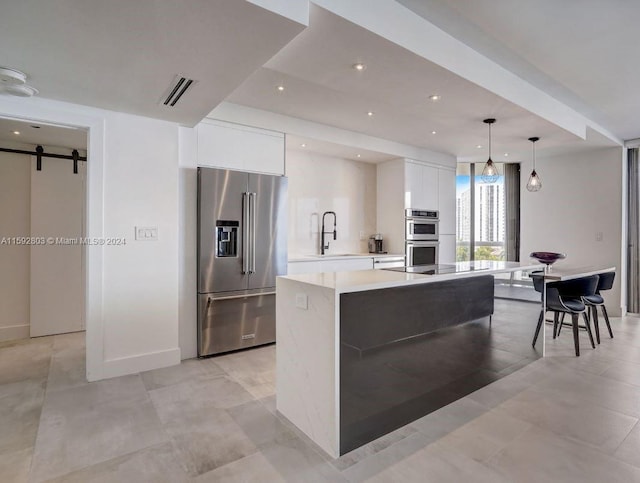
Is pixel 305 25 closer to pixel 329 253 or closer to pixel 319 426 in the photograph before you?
pixel 319 426

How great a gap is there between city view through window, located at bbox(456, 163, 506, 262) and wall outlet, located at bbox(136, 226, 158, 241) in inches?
225

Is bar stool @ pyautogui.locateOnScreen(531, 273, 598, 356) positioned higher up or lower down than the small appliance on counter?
lower down

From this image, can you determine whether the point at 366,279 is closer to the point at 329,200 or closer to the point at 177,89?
the point at 177,89

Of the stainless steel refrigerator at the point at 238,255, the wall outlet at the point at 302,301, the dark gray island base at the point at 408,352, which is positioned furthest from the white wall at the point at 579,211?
the wall outlet at the point at 302,301

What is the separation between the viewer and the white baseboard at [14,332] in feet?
13.2

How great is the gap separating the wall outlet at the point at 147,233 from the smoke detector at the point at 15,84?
Result: 1240 mm

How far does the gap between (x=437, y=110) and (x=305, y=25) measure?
213 centimetres

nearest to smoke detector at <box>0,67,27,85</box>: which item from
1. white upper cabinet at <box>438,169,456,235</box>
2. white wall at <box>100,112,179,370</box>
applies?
white wall at <box>100,112,179,370</box>

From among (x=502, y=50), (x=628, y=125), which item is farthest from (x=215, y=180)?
(x=628, y=125)

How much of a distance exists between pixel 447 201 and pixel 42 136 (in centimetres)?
566

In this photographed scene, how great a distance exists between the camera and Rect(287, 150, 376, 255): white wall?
16.2 feet

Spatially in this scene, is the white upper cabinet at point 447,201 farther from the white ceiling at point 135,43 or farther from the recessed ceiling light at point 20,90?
the recessed ceiling light at point 20,90

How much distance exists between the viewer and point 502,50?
288 cm

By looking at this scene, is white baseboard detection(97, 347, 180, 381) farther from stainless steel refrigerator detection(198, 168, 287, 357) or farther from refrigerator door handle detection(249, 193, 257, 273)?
refrigerator door handle detection(249, 193, 257, 273)
